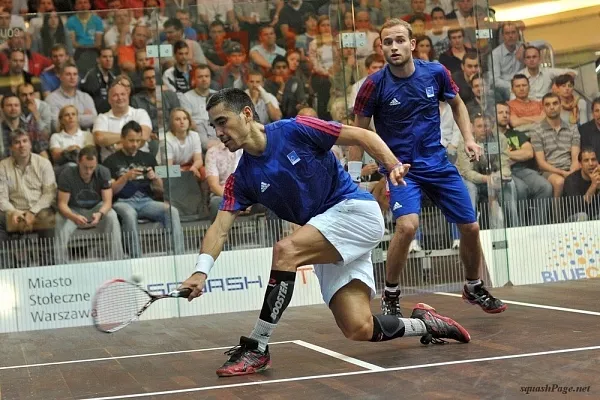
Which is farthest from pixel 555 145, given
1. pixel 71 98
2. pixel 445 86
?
pixel 71 98

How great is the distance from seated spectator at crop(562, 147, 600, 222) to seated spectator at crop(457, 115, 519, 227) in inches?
18.9

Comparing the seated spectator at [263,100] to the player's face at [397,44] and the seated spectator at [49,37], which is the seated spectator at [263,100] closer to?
the seated spectator at [49,37]

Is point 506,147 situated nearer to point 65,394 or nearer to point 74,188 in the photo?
point 74,188

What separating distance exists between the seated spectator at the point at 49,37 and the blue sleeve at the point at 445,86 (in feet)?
11.8

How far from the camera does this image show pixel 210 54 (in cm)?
966

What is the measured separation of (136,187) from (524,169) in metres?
3.36

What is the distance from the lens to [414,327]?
5.86 metres

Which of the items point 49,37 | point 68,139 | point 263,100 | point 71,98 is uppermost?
point 49,37

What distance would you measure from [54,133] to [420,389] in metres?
5.49

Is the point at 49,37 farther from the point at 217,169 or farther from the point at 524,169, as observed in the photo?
the point at 524,169

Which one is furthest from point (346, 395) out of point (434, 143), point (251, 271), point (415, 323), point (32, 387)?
point (251, 271)

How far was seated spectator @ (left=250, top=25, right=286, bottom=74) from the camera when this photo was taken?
31.8 ft

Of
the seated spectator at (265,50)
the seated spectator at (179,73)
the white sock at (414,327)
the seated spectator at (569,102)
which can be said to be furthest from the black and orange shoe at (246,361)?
the seated spectator at (569,102)

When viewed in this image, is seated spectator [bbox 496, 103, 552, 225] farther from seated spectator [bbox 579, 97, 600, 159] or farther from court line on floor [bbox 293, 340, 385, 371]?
court line on floor [bbox 293, 340, 385, 371]
